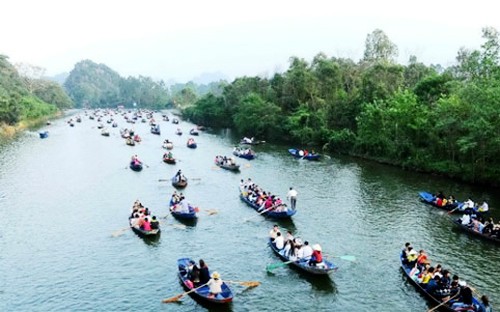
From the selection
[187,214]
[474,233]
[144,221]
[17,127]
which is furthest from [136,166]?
[17,127]

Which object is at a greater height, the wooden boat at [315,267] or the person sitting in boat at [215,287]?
the wooden boat at [315,267]

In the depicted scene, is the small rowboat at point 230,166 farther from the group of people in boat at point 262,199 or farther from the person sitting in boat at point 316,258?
the person sitting in boat at point 316,258

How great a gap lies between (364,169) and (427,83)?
43.6ft

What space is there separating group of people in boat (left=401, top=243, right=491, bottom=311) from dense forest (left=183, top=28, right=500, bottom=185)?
1975cm

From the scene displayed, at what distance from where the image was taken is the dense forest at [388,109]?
41.0 m

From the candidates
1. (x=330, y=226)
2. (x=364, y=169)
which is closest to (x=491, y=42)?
(x=364, y=169)

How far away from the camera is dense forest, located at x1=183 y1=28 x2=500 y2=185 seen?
4100cm

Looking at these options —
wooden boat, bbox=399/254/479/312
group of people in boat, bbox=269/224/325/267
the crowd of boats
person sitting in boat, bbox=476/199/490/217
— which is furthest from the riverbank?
wooden boat, bbox=399/254/479/312

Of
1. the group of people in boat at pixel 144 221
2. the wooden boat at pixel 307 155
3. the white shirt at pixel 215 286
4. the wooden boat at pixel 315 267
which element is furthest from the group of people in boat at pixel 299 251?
the wooden boat at pixel 307 155

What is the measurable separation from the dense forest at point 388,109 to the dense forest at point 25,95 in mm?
40442

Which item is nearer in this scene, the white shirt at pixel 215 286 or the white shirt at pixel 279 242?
the white shirt at pixel 215 286

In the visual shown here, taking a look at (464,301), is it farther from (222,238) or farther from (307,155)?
(307,155)

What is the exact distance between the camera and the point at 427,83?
53.3 metres

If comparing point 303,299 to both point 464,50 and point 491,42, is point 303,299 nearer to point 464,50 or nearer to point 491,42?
point 491,42
